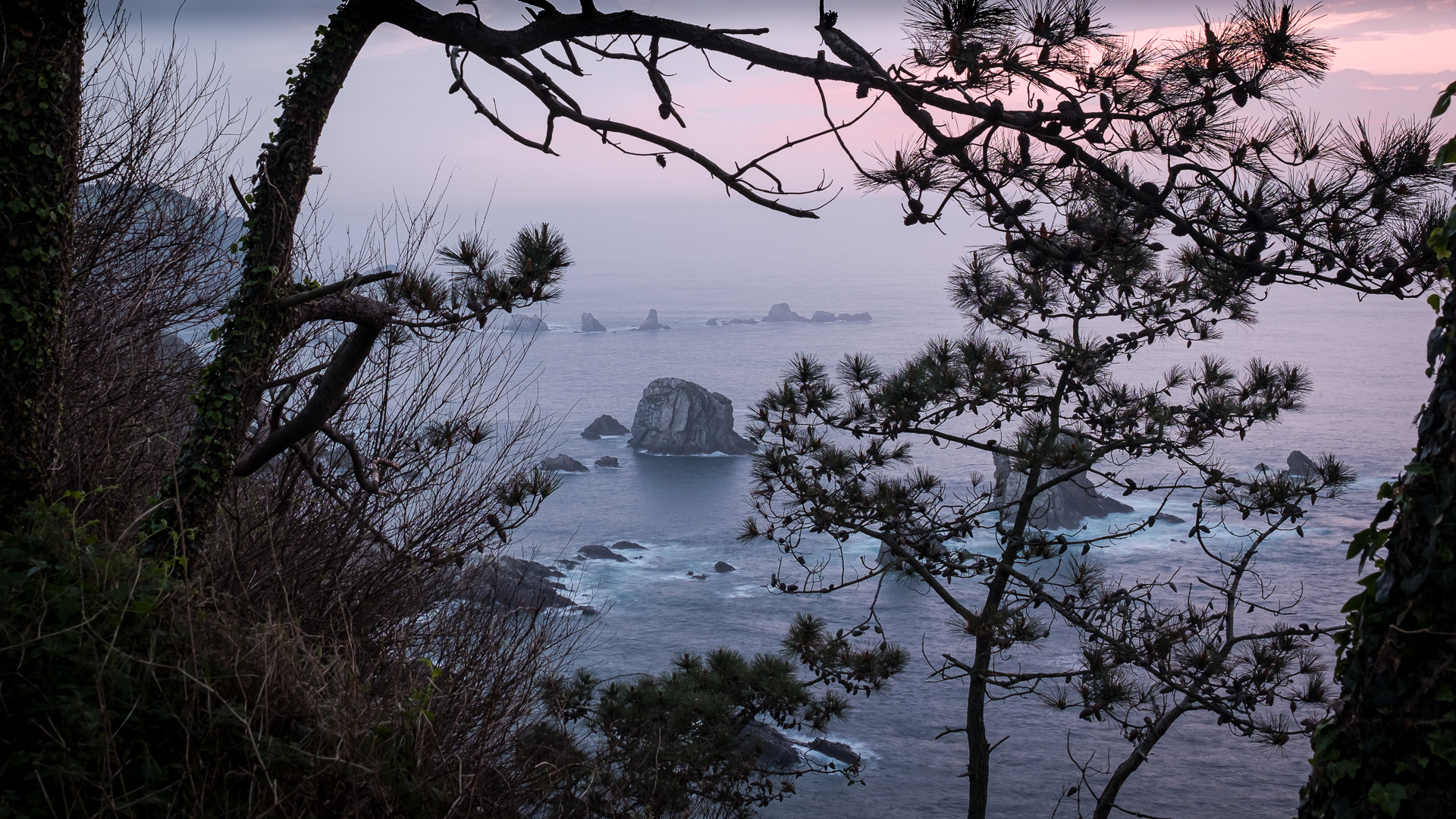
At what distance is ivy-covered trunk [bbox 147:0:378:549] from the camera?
3.34 m

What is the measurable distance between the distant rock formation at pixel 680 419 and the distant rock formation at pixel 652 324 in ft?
80.3

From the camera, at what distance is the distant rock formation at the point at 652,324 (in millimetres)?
62781

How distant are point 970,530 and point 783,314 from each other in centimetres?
5808

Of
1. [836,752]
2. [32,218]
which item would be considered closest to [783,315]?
[836,752]

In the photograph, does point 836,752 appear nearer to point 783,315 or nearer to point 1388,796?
point 1388,796

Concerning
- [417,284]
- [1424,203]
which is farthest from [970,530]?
[417,284]

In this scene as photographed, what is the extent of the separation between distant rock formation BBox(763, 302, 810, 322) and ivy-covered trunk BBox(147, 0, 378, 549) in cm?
6005

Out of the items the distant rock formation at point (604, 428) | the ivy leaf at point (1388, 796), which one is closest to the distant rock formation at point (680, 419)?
the distant rock formation at point (604, 428)

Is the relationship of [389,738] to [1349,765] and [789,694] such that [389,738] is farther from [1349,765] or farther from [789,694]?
[789,694]

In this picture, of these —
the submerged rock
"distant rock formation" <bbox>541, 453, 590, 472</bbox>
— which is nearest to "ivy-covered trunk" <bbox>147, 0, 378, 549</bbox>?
the submerged rock

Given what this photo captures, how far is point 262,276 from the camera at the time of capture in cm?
338

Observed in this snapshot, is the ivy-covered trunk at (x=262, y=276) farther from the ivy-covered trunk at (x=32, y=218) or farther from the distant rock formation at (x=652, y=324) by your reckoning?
the distant rock formation at (x=652, y=324)

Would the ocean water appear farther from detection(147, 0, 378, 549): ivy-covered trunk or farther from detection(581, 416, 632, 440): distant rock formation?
detection(147, 0, 378, 549): ivy-covered trunk

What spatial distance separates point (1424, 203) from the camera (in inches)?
148
